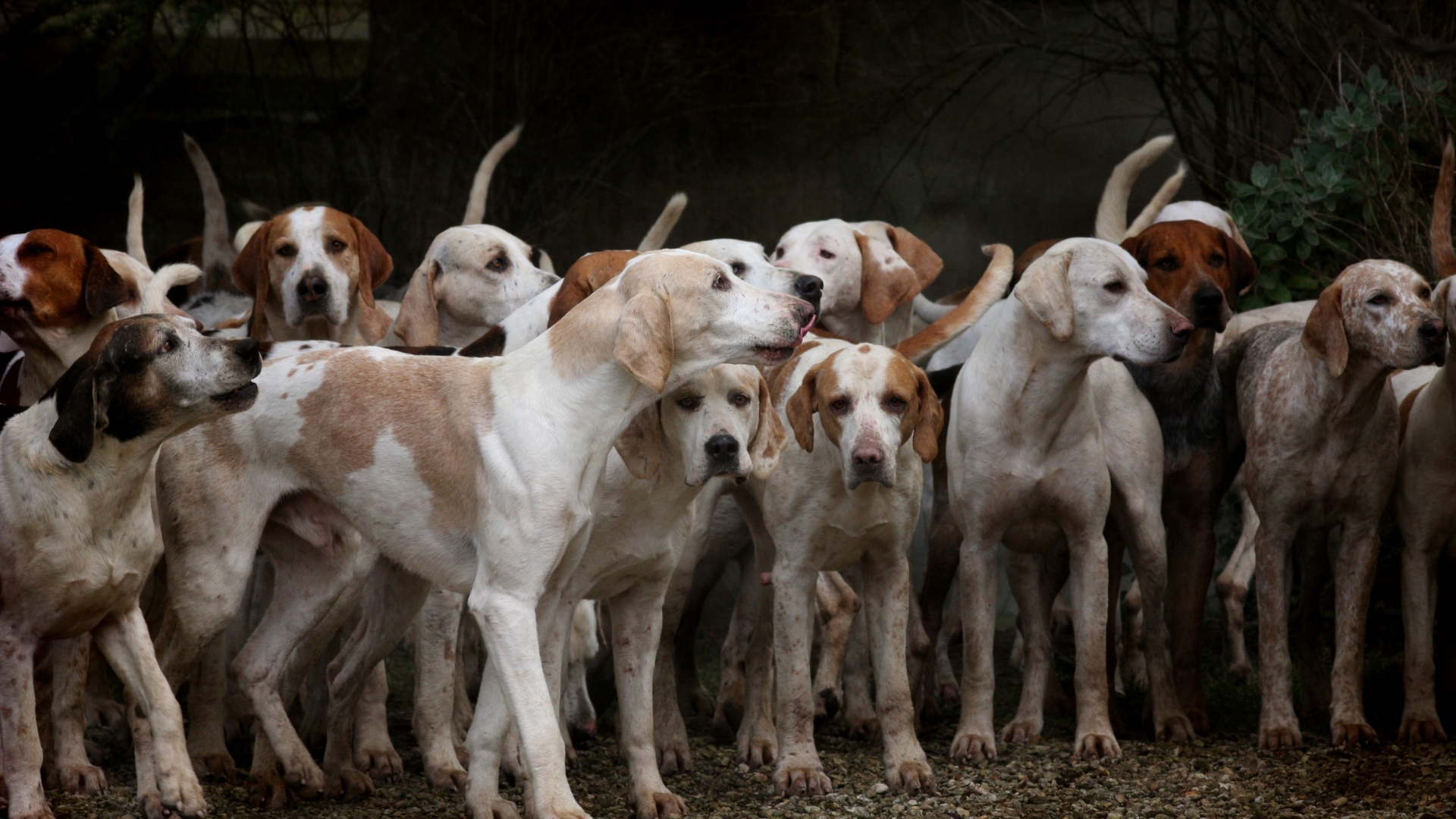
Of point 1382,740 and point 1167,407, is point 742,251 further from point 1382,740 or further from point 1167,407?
point 1382,740

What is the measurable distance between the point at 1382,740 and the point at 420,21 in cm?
656

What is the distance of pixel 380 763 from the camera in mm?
4480

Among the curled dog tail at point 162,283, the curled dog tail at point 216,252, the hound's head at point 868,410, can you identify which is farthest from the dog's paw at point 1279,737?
the curled dog tail at point 216,252

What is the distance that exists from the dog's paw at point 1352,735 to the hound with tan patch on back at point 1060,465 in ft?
1.48

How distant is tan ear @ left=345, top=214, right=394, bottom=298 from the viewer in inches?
214

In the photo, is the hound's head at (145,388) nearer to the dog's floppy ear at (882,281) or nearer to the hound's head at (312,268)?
the hound's head at (312,268)

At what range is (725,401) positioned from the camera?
3994 mm

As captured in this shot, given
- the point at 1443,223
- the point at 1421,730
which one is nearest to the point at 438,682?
the point at 1421,730

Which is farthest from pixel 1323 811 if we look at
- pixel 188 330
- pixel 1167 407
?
pixel 188 330

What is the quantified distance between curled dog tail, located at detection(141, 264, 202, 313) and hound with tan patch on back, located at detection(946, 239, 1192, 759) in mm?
2427

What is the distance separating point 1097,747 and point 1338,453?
3.89 feet

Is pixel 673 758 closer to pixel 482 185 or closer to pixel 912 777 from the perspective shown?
pixel 912 777

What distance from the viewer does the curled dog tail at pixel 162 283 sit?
446 centimetres

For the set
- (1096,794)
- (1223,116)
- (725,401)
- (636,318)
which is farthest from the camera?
(1223,116)
